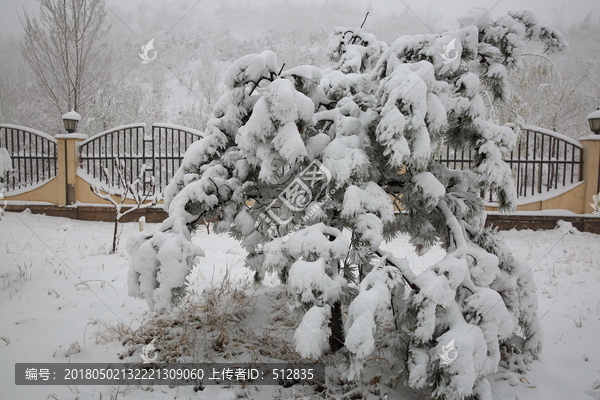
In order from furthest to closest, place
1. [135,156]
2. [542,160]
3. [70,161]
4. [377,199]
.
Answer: [135,156]
[70,161]
[542,160]
[377,199]

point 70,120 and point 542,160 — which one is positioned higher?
point 70,120

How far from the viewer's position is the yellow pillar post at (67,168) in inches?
341

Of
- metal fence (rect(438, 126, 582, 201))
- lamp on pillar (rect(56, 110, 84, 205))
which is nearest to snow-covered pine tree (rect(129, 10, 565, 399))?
metal fence (rect(438, 126, 582, 201))

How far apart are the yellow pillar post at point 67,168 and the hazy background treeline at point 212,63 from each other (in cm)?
216

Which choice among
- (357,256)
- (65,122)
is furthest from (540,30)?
(65,122)

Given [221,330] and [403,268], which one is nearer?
[403,268]

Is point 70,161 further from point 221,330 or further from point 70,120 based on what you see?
point 221,330

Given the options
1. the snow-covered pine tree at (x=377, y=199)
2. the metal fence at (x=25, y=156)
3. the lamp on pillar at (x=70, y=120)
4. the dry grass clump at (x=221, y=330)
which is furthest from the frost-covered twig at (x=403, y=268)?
the lamp on pillar at (x=70, y=120)

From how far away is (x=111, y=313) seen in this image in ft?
10.6

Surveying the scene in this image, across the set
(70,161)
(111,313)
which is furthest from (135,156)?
(111,313)

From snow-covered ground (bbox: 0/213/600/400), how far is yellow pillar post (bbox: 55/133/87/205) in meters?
2.66

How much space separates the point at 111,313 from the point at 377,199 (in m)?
2.88

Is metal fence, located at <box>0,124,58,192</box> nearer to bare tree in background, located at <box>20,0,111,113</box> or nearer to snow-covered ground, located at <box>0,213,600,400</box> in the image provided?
bare tree in background, located at <box>20,0,111,113</box>

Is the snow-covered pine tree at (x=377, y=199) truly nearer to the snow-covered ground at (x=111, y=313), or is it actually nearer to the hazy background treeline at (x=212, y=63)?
the snow-covered ground at (x=111, y=313)
